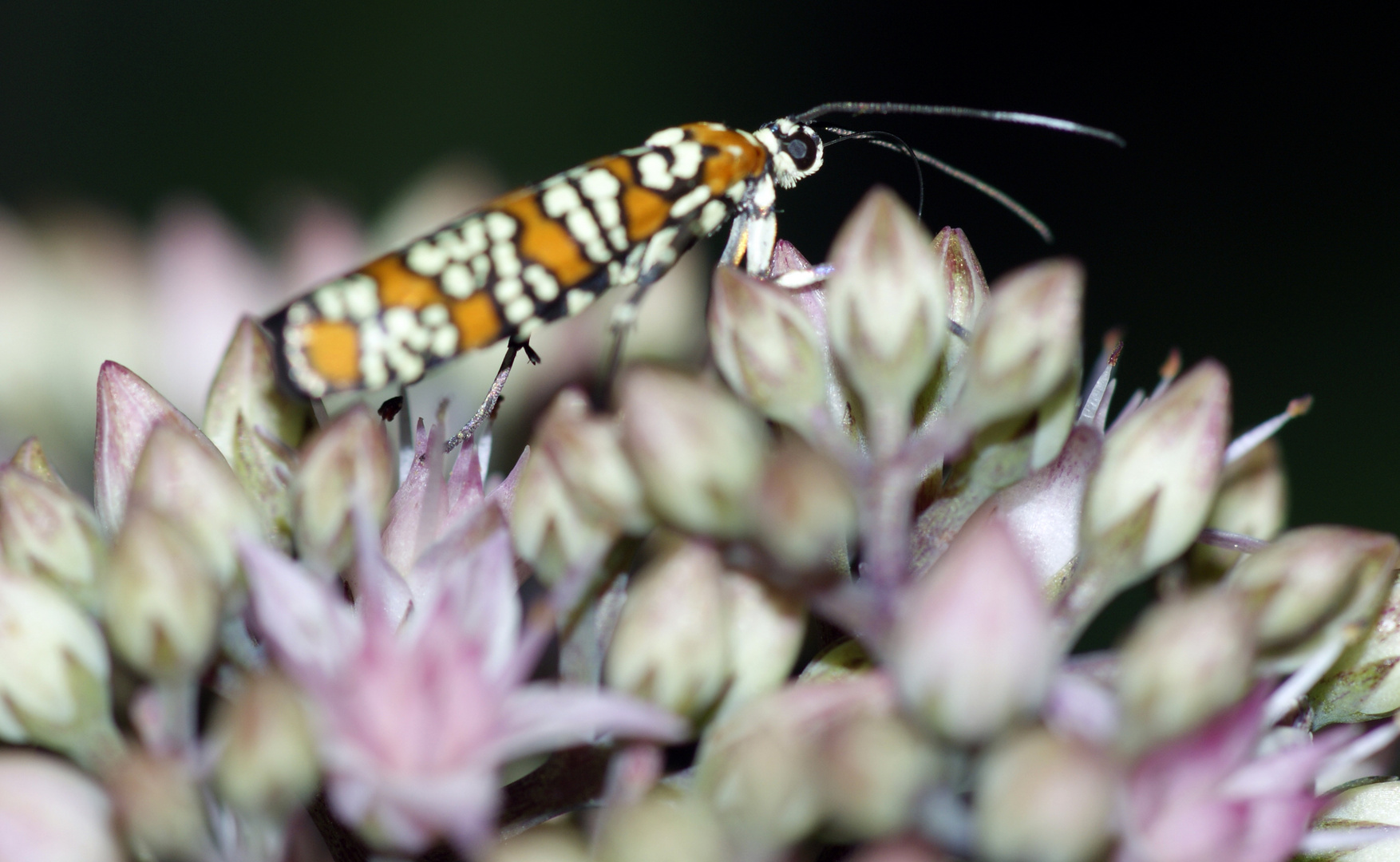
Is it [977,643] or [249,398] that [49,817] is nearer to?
[249,398]

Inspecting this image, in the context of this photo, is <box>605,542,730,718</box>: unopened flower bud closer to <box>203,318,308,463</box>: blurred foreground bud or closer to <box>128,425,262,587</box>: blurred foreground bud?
<box>128,425,262,587</box>: blurred foreground bud

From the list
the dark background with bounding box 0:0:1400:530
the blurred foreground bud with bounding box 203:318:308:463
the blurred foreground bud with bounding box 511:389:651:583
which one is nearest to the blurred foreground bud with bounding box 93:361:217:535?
the blurred foreground bud with bounding box 203:318:308:463

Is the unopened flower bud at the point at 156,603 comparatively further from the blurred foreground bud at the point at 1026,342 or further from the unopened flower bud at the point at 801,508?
the blurred foreground bud at the point at 1026,342

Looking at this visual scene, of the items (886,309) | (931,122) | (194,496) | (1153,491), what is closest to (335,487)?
(194,496)

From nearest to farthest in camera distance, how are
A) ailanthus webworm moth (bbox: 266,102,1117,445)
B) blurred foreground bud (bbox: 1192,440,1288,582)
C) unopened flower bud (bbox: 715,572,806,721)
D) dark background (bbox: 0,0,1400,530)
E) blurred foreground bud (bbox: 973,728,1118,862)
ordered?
Answer: blurred foreground bud (bbox: 973,728,1118,862) < unopened flower bud (bbox: 715,572,806,721) < blurred foreground bud (bbox: 1192,440,1288,582) < ailanthus webworm moth (bbox: 266,102,1117,445) < dark background (bbox: 0,0,1400,530)

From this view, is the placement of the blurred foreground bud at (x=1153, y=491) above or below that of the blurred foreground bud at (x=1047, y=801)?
above

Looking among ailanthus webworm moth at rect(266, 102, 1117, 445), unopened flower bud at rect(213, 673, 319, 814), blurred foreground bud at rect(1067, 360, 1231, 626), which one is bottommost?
blurred foreground bud at rect(1067, 360, 1231, 626)

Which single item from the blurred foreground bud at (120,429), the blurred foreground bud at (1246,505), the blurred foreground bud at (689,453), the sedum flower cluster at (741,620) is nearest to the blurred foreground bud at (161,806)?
the sedum flower cluster at (741,620)

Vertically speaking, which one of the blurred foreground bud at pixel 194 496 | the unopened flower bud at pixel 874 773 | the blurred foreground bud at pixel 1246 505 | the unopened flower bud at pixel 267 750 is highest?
the blurred foreground bud at pixel 194 496
